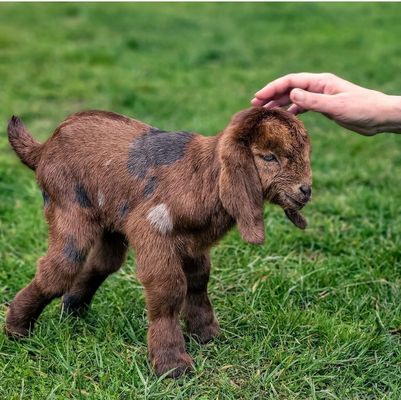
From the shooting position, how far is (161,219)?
134 inches

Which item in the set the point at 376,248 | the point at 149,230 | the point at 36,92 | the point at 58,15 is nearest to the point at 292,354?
the point at 149,230

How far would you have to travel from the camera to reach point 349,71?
32.8 ft

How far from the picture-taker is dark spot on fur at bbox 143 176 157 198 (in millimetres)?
3467

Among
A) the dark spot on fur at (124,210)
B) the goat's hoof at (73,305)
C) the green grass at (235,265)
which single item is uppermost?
the dark spot on fur at (124,210)

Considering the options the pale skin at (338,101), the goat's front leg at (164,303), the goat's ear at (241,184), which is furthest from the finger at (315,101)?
the goat's front leg at (164,303)

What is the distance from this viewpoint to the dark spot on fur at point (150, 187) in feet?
11.4

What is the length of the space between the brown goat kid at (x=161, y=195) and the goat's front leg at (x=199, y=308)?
14mm

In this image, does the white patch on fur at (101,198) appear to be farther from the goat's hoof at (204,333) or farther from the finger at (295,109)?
the finger at (295,109)

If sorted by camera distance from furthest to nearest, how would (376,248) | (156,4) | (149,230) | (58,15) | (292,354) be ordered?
(156,4) < (58,15) < (376,248) < (292,354) < (149,230)

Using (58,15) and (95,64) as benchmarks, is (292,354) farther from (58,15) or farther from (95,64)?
(58,15)

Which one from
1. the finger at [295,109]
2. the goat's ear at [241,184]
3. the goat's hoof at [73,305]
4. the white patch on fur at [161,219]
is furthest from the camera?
the goat's hoof at [73,305]

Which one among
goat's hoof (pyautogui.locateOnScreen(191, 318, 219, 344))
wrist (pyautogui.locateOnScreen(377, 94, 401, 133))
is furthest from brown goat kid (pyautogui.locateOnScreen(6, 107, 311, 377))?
wrist (pyautogui.locateOnScreen(377, 94, 401, 133))

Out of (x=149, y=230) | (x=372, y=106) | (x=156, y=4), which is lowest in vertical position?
(x=156, y=4)

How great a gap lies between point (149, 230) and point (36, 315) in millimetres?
903
